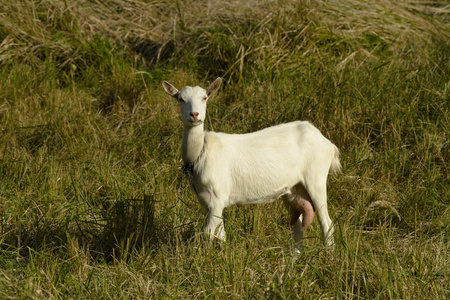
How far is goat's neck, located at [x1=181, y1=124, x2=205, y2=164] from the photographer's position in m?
4.30

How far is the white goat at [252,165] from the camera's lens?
429 centimetres

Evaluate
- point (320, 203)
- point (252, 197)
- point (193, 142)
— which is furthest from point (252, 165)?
point (320, 203)

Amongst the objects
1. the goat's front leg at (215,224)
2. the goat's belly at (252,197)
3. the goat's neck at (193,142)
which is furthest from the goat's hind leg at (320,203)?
the goat's neck at (193,142)

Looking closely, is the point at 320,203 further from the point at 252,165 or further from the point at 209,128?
the point at 209,128

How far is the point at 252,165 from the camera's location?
14.9ft

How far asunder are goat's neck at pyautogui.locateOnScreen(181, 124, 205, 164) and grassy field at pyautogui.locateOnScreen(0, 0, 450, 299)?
2.03 feet

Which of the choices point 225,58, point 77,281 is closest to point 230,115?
point 225,58

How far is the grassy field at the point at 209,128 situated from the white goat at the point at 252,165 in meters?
0.23

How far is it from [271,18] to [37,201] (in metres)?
3.91

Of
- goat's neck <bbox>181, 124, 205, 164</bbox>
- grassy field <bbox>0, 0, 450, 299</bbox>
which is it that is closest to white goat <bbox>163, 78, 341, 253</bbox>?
goat's neck <bbox>181, 124, 205, 164</bbox>

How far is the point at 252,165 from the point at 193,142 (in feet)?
1.77

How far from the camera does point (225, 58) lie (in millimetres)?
7316

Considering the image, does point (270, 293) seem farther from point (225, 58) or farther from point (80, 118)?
point (225, 58)

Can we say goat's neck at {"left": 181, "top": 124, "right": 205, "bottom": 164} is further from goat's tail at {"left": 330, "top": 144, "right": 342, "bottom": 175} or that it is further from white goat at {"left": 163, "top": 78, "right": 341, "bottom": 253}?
goat's tail at {"left": 330, "top": 144, "right": 342, "bottom": 175}
